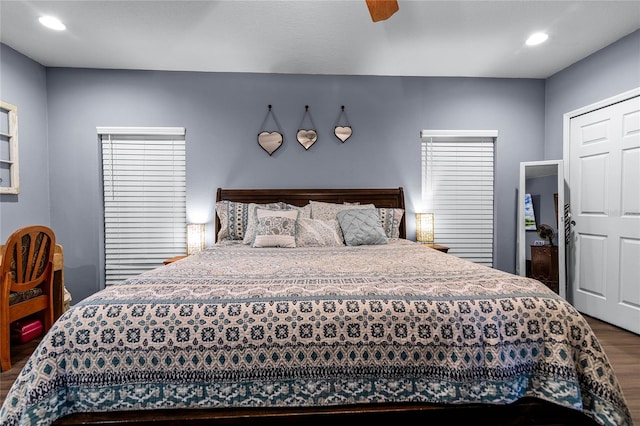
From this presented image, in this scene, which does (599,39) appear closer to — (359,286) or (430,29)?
(430,29)

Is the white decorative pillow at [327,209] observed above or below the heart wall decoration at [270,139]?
below

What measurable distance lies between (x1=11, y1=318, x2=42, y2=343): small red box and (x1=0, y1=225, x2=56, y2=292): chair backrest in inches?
18.5

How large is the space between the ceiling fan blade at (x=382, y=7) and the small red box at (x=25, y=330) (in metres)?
3.48

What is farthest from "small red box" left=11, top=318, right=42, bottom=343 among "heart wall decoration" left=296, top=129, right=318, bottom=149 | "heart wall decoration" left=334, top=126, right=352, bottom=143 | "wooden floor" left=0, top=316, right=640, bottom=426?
"heart wall decoration" left=334, top=126, right=352, bottom=143

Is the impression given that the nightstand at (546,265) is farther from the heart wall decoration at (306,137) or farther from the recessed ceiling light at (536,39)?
the heart wall decoration at (306,137)

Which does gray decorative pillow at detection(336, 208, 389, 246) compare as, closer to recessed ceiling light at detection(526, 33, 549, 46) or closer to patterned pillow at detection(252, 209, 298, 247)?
patterned pillow at detection(252, 209, 298, 247)

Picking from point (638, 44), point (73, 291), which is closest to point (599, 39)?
point (638, 44)

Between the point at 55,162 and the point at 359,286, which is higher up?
the point at 55,162

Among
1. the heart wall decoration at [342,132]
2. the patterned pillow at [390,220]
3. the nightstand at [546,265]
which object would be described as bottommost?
the nightstand at [546,265]

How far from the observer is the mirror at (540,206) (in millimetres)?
3346

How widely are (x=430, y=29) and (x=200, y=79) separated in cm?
244

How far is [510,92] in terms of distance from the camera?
3.79m

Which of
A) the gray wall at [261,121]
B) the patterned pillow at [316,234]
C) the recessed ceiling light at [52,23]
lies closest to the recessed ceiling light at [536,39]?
the gray wall at [261,121]

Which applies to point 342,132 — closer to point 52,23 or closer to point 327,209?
point 327,209
